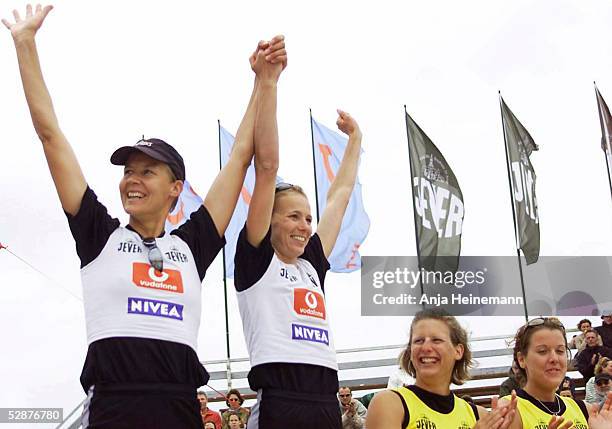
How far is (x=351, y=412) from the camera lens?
33.7 ft

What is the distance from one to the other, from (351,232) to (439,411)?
1165cm

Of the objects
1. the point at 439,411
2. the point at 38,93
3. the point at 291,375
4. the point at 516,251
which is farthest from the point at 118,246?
the point at 516,251

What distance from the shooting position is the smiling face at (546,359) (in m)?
4.61

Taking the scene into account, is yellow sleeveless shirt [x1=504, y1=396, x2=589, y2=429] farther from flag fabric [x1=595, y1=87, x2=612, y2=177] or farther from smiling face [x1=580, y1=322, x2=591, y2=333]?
flag fabric [x1=595, y1=87, x2=612, y2=177]

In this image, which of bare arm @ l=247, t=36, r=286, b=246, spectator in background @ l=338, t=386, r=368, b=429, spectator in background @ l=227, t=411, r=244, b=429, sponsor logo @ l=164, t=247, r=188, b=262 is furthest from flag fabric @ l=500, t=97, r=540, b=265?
sponsor logo @ l=164, t=247, r=188, b=262

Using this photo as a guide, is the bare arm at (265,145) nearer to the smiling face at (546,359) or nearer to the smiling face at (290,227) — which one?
the smiling face at (290,227)

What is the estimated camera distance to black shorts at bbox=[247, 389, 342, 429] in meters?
3.49

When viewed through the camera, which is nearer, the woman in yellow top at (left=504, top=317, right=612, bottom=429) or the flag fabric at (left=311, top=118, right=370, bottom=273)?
the woman in yellow top at (left=504, top=317, right=612, bottom=429)

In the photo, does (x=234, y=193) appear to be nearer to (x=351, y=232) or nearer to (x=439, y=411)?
(x=439, y=411)

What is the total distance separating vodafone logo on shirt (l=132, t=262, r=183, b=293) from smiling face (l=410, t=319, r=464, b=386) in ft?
4.90

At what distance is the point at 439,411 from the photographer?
4.00 metres

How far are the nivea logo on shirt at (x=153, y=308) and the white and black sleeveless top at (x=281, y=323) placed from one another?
2.02 feet

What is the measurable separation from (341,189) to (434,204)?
11227 mm

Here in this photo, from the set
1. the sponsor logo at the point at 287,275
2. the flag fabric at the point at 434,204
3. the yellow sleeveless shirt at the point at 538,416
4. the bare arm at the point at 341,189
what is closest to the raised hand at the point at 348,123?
the bare arm at the point at 341,189
